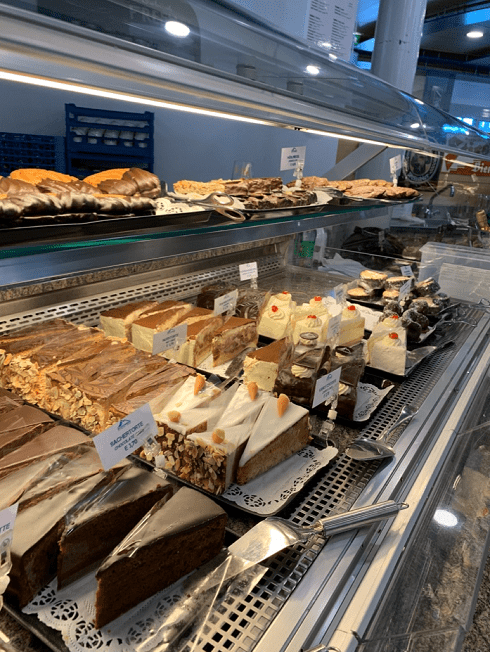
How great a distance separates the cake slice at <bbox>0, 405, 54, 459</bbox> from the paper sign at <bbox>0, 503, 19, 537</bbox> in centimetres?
35

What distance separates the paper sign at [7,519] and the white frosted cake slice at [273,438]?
0.66m

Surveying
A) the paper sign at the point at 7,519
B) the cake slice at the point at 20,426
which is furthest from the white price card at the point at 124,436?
the cake slice at the point at 20,426

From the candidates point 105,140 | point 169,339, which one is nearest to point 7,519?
point 169,339

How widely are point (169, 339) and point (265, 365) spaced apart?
40 centimetres

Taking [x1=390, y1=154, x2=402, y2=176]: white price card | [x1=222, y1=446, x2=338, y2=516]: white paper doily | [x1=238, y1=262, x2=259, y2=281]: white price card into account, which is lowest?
[x1=222, y1=446, x2=338, y2=516]: white paper doily

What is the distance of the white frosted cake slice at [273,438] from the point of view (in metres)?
1.48

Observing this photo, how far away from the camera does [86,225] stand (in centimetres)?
129

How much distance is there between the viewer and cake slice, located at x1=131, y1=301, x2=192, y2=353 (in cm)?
213

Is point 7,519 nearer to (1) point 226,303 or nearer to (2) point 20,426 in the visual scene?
(2) point 20,426

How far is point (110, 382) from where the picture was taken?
166cm

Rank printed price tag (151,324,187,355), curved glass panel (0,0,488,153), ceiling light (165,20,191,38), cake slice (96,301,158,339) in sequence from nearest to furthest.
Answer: curved glass panel (0,0,488,153) → ceiling light (165,20,191,38) → printed price tag (151,324,187,355) → cake slice (96,301,158,339)

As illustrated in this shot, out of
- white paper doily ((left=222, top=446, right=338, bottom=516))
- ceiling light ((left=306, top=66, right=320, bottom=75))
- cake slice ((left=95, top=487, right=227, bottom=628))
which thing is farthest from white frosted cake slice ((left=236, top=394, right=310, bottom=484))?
ceiling light ((left=306, top=66, right=320, bottom=75))

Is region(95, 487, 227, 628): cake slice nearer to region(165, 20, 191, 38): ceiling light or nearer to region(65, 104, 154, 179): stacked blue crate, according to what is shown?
region(165, 20, 191, 38): ceiling light

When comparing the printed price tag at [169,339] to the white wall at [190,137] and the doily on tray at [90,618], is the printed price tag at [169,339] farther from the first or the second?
the white wall at [190,137]
